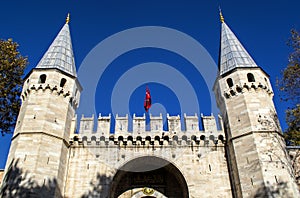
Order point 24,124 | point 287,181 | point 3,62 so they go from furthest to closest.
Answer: point 3,62
point 24,124
point 287,181

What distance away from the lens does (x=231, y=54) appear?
56.7 feet

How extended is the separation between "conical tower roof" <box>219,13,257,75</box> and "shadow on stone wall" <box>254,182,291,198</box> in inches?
284

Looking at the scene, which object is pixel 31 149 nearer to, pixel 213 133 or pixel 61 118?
pixel 61 118

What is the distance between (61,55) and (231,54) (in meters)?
11.1

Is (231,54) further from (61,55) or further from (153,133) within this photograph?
(61,55)

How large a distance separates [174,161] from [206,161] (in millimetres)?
1738

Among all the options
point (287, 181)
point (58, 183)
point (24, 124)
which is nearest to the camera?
point (287, 181)

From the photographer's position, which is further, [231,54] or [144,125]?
[231,54]

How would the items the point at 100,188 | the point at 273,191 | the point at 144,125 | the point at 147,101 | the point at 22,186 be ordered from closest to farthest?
the point at 273,191 < the point at 22,186 < the point at 100,188 < the point at 144,125 < the point at 147,101

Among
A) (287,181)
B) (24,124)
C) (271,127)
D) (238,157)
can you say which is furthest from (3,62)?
(287,181)

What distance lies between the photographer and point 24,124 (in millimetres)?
13734

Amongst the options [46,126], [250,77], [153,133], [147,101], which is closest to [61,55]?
[46,126]

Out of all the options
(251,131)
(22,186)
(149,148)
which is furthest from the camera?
(149,148)

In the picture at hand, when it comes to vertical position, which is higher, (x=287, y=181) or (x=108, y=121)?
(x=108, y=121)
